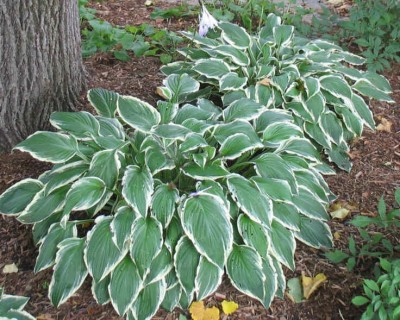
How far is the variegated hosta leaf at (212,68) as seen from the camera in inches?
149

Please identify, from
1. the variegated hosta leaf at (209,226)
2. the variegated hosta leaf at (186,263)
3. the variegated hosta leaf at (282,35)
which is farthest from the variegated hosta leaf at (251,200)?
the variegated hosta leaf at (282,35)

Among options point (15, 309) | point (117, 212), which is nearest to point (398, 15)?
point (117, 212)

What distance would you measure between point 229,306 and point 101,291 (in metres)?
0.68

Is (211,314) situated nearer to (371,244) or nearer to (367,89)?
(371,244)

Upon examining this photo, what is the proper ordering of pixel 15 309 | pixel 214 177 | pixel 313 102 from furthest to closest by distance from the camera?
pixel 313 102 < pixel 214 177 < pixel 15 309

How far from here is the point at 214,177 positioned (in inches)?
110

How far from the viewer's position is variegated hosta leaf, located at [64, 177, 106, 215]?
2.66 m

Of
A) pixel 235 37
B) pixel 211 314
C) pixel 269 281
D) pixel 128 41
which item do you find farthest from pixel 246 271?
pixel 128 41

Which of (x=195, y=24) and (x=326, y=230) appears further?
(x=195, y=24)

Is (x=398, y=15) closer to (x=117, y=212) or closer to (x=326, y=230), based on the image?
(x=326, y=230)

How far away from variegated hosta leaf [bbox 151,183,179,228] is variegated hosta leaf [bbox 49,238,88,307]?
1.41 feet

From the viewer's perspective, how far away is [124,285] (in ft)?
8.50

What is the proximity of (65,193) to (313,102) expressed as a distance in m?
1.87

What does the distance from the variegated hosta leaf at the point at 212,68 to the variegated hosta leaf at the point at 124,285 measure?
165 centimetres
